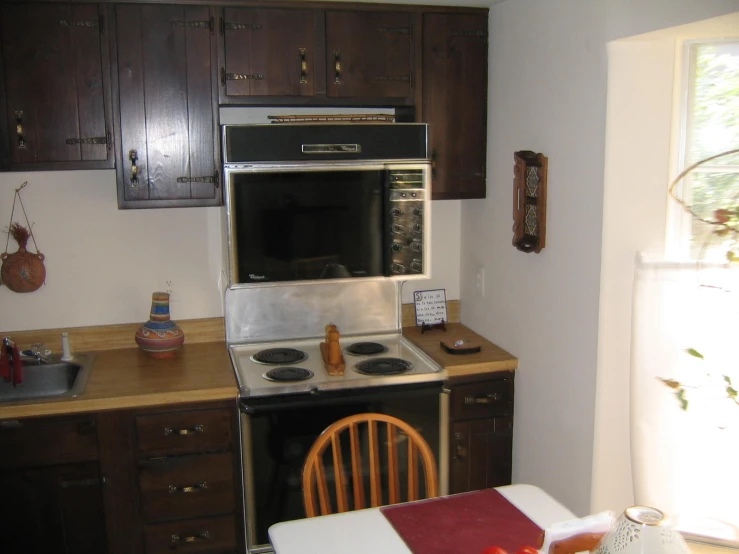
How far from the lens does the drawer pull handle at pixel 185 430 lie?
8.36 feet

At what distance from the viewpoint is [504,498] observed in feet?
6.07

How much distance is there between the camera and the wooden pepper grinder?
2725 millimetres

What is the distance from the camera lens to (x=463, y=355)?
115 inches

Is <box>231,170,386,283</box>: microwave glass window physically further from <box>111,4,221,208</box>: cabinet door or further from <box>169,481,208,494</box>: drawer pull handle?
<box>169,481,208,494</box>: drawer pull handle

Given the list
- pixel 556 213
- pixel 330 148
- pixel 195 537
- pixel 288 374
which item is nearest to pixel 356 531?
pixel 288 374

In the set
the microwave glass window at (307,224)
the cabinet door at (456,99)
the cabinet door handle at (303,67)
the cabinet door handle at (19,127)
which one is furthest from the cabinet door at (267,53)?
the cabinet door handle at (19,127)

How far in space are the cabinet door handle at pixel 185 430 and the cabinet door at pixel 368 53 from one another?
4.42ft

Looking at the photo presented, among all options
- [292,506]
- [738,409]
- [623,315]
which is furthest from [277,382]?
[738,409]

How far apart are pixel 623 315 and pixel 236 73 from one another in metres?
1.63

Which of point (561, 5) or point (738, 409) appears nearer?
point (738, 409)

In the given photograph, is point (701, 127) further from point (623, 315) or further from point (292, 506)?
point (292, 506)

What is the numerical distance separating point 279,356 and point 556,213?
1.21m

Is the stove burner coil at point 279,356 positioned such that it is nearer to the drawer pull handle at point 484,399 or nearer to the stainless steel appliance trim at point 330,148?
the drawer pull handle at point 484,399

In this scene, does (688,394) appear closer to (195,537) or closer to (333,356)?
(333,356)
